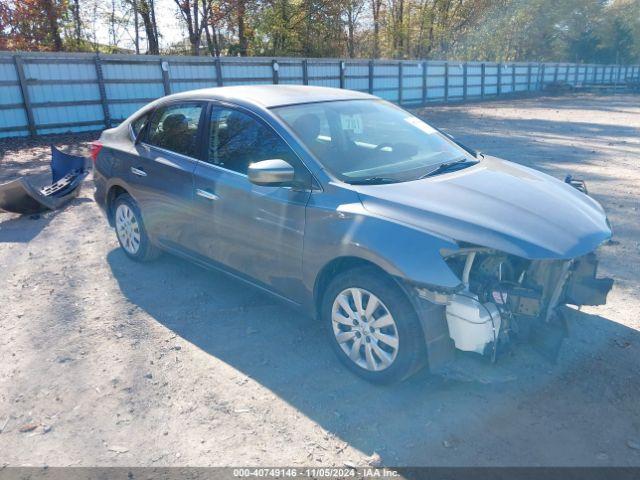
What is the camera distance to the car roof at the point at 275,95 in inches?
154

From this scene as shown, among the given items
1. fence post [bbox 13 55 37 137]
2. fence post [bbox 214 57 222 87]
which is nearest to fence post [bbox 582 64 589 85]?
fence post [bbox 214 57 222 87]

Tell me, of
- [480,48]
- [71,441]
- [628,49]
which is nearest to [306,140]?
[71,441]

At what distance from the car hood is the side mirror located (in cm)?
45

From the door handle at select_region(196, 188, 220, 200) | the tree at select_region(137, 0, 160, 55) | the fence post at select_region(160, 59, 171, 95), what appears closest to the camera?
the door handle at select_region(196, 188, 220, 200)

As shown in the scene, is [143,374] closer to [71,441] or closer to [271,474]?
[71,441]

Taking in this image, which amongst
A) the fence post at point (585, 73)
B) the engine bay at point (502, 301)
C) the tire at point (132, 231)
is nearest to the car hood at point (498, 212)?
the engine bay at point (502, 301)

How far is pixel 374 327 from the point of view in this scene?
305 cm

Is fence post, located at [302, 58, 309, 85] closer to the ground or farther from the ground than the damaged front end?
farther from the ground

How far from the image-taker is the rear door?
165 inches

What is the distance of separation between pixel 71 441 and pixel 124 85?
1434 centimetres

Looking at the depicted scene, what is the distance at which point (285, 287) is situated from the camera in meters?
3.54

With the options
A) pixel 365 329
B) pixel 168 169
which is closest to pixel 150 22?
pixel 168 169

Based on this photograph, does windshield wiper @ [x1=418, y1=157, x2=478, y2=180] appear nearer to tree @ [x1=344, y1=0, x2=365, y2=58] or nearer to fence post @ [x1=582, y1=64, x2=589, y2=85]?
tree @ [x1=344, y1=0, x2=365, y2=58]

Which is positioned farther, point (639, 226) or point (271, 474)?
point (639, 226)
